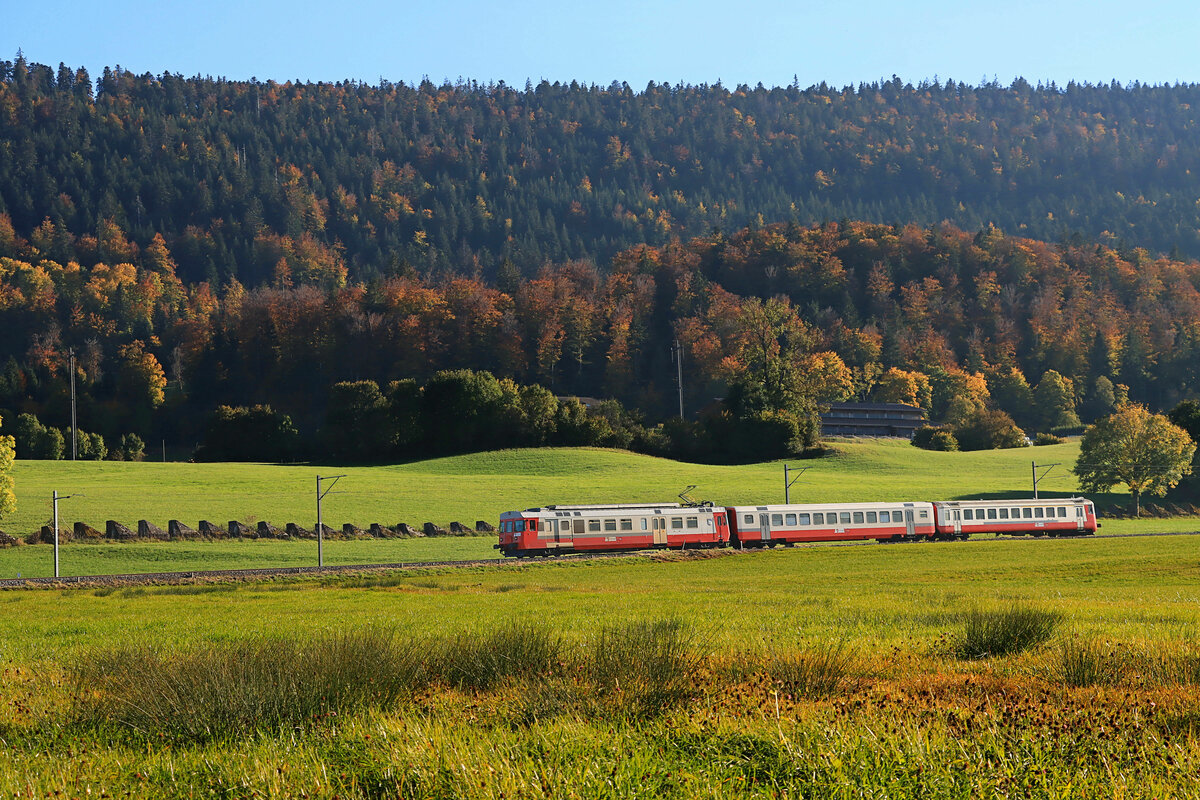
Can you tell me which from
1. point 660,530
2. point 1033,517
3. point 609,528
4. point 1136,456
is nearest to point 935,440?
point 1136,456

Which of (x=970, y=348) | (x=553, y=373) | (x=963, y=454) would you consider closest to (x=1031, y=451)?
(x=963, y=454)

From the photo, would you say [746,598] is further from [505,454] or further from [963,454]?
[963,454]

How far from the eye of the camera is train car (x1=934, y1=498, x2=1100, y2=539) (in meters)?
66.4

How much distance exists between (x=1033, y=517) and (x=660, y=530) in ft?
85.0

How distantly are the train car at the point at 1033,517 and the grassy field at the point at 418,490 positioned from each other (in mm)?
2807

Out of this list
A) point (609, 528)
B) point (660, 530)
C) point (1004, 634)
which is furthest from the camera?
point (660, 530)

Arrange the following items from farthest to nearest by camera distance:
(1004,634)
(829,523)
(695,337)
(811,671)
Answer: (695,337) < (829,523) < (1004,634) < (811,671)

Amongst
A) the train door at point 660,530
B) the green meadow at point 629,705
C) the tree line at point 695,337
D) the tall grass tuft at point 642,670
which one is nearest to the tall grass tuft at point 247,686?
the green meadow at point 629,705

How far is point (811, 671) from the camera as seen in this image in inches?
380

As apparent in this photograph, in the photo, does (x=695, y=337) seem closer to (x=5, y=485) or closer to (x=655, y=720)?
(x=5, y=485)

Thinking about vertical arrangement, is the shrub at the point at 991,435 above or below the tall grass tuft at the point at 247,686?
below

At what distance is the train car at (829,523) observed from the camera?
60.7 metres

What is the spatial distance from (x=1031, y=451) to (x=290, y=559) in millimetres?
90670

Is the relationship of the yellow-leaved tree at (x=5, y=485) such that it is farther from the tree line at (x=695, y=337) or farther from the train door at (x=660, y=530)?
the tree line at (x=695, y=337)
